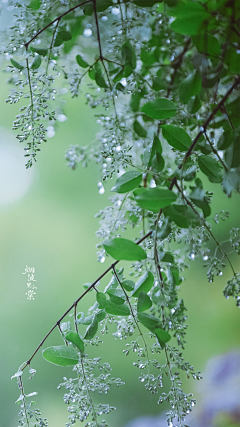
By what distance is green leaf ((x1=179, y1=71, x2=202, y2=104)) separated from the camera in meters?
0.54

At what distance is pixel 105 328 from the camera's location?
27.5 inches

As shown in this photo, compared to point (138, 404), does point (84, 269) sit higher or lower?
higher

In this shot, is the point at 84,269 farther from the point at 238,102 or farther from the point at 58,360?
the point at 238,102

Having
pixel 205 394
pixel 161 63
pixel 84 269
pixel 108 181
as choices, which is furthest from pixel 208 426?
pixel 161 63

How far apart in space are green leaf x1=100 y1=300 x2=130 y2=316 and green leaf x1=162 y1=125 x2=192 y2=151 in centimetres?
31

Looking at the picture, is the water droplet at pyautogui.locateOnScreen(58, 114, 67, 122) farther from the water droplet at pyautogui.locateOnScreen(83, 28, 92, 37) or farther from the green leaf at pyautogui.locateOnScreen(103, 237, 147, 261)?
the green leaf at pyautogui.locateOnScreen(103, 237, 147, 261)

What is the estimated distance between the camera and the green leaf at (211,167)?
560 mm

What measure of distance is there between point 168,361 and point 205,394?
0.17m

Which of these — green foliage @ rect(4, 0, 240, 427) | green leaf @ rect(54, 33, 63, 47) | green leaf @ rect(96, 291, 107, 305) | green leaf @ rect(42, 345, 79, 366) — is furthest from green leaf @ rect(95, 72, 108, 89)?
green leaf @ rect(42, 345, 79, 366)

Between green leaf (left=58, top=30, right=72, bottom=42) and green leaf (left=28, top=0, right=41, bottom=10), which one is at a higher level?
green leaf (left=28, top=0, right=41, bottom=10)

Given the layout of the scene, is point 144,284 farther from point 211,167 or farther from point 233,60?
point 233,60

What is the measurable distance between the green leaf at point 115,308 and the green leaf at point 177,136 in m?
0.31

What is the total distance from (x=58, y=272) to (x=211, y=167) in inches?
16.3

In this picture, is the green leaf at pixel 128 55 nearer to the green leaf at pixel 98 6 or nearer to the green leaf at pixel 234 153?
the green leaf at pixel 98 6
